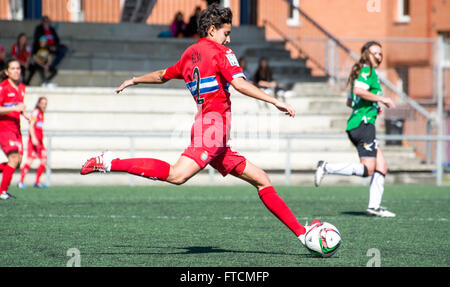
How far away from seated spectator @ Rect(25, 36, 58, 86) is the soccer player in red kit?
13808 mm

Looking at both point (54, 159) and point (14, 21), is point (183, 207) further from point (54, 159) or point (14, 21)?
point (14, 21)

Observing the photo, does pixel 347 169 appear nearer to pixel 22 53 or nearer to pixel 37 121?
pixel 37 121

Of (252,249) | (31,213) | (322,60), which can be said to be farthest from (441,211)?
(322,60)

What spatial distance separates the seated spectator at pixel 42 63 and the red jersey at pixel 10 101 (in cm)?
846

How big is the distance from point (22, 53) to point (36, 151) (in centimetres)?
516

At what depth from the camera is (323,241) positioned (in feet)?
21.0

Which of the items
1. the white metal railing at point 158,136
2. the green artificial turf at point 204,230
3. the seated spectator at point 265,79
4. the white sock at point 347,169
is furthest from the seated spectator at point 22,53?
the white sock at point 347,169

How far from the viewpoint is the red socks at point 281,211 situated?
6.59 metres

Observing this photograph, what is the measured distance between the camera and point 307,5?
33.1m

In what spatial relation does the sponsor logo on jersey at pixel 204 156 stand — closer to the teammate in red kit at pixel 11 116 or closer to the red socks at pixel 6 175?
the teammate in red kit at pixel 11 116

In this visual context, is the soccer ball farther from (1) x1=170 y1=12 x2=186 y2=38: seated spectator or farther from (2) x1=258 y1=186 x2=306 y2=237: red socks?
(1) x1=170 y1=12 x2=186 y2=38: seated spectator

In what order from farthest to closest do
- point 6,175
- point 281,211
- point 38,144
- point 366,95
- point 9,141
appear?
point 38,144 < point 6,175 < point 9,141 < point 366,95 < point 281,211

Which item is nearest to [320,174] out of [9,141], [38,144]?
Result: [9,141]

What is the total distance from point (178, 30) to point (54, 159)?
6717mm
